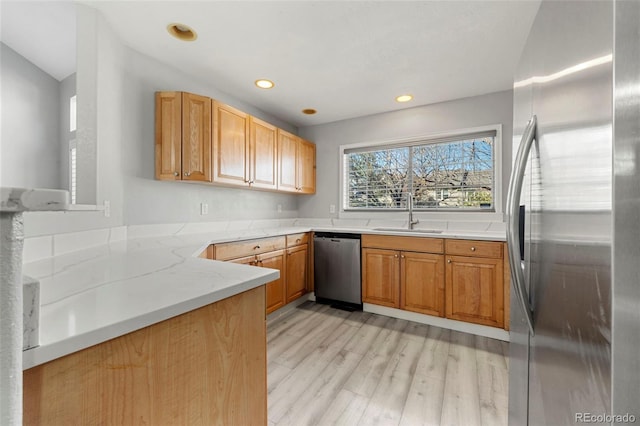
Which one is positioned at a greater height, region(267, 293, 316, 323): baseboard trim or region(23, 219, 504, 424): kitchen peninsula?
region(23, 219, 504, 424): kitchen peninsula

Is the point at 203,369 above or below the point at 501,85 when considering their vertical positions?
below

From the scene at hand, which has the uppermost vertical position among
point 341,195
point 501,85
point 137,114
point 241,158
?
point 501,85

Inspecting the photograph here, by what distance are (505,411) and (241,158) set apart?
269 centimetres

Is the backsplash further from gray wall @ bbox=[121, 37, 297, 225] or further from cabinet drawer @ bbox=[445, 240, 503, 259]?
cabinet drawer @ bbox=[445, 240, 503, 259]

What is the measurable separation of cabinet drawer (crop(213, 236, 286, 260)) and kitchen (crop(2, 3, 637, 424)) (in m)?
0.09

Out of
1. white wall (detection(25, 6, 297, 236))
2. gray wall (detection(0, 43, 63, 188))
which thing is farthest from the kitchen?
gray wall (detection(0, 43, 63, 188))

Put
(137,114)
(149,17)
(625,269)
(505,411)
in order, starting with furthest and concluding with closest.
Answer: (137,114) → (149,17) → (505,411) → (625,269)

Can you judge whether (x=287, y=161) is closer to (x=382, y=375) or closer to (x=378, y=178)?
(x=378, y=178)

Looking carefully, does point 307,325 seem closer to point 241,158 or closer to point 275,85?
point 241,158

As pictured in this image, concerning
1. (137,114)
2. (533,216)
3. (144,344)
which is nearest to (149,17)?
(137,114)

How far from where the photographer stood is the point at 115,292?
0.69 m

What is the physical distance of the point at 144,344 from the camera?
56 cm

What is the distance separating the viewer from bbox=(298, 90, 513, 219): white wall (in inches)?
110

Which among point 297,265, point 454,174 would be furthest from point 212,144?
point 454,174
